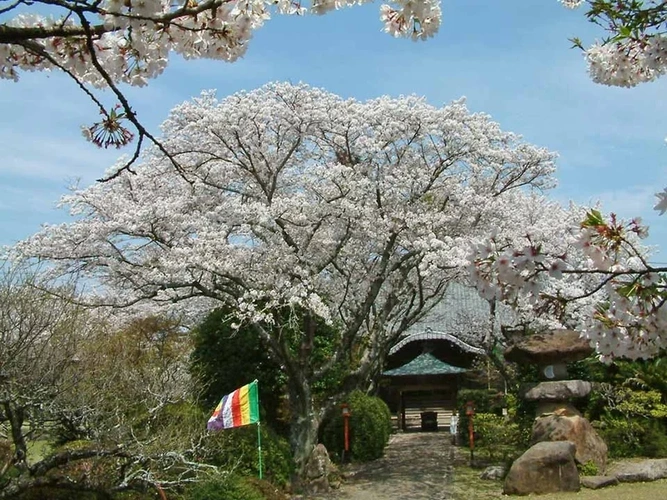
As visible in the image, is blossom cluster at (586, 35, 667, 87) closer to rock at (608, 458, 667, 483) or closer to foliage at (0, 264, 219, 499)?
→ foliage at (0, 264, 219, 499)

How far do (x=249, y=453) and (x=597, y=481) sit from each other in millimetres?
4932

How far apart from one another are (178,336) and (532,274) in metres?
11.5

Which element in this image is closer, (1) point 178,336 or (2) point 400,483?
(2) point 400,483

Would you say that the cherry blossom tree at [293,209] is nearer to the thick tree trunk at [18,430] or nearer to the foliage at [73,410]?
Result: the foliage at [73,410]

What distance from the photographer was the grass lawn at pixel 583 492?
9375mm

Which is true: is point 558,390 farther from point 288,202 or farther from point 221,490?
point 221,490

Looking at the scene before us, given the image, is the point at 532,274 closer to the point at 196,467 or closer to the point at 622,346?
the point at 622,346

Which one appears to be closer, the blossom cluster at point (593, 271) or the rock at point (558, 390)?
the blossom cluster at point (593, 271)

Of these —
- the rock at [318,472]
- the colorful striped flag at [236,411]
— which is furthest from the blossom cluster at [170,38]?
the rock at [318,472]

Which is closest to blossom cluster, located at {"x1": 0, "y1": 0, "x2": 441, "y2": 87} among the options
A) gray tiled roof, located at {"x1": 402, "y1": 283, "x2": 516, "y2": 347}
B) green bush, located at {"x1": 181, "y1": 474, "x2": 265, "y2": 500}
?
green bush, located at {"x1": 181, "y1": 474, "x2": 265, "y2": 500}

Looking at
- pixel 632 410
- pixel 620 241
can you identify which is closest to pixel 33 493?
pixel 620 241

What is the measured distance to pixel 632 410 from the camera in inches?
479

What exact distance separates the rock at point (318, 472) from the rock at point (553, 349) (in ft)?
12.2

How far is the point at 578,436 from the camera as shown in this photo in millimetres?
10883
